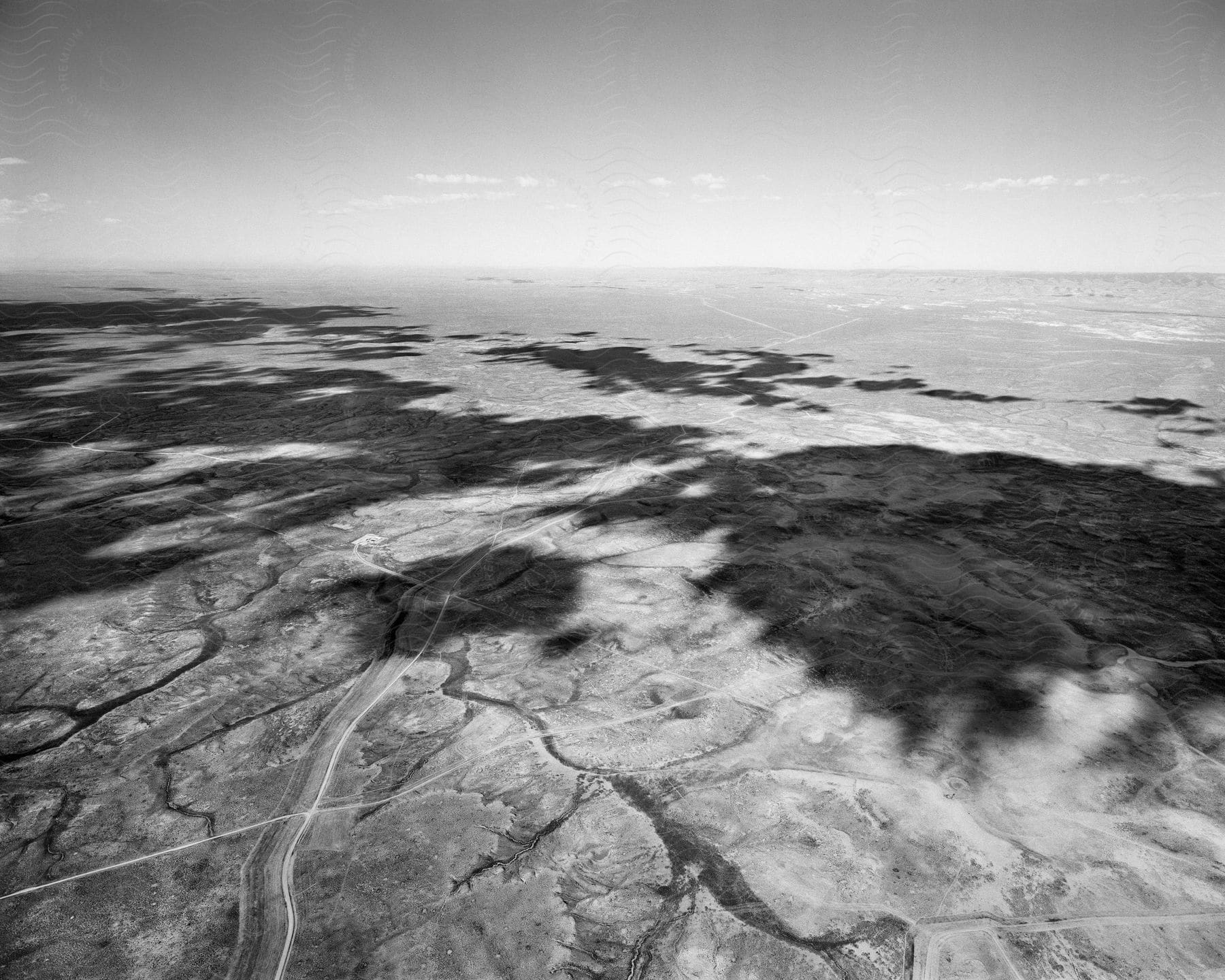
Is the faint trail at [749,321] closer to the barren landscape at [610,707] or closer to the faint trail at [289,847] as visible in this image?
the barren landscape at [610,707]

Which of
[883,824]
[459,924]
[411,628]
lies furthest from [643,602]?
[459,924]

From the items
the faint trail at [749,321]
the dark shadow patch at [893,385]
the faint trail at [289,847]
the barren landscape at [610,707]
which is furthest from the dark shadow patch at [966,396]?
the faint trail at [289,847]

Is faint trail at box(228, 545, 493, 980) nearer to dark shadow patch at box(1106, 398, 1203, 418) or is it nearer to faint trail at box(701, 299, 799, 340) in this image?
dark shadow patch at box(1106, 398, 1203, 418)

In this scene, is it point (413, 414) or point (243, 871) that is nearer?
point (243, 871)

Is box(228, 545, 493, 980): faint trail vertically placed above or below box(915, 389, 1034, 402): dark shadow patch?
above

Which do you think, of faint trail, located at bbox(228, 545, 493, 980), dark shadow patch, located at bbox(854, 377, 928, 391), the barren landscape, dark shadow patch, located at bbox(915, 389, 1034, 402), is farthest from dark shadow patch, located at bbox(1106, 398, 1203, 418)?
faint trail, located at bbox(228, 545, 493, 980)

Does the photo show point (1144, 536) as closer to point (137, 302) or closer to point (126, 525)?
point (126, 525)

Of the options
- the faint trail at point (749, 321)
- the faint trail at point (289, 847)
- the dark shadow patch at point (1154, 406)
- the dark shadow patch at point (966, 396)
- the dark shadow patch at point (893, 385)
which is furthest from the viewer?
the faint trail at point (749, 321)

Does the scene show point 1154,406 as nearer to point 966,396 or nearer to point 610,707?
point 966,396
